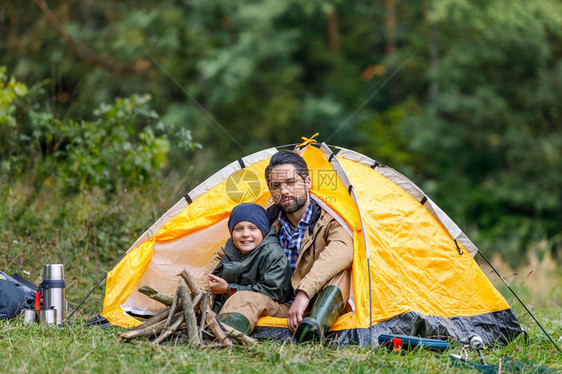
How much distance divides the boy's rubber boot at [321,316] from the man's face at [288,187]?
725 millimetres

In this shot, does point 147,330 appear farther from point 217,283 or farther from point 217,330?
point 217,283

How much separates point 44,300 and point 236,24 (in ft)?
34.5

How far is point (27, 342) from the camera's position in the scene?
10.9 feet

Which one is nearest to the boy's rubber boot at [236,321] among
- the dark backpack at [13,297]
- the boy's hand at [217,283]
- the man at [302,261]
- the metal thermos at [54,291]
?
the man at [302,261]

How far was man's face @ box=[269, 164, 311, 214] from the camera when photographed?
4145 millimetres

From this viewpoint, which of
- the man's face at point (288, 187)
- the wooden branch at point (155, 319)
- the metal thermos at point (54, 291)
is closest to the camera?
Result: the wooden branch at point (155, 319)

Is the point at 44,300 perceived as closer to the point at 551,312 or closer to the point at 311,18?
the point at 551,312

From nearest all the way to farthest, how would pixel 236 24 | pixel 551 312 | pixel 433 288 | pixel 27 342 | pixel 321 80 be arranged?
pixel 27 342
pixel 433 288
pixel 551 312
pixel 236 24
pixel 321 80

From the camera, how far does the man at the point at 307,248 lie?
3.58 meters

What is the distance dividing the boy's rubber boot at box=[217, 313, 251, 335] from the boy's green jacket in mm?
326

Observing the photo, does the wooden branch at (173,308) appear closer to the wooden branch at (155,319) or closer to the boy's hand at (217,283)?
the wooden branch at (155,319)

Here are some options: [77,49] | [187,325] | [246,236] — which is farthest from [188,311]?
[77,49]

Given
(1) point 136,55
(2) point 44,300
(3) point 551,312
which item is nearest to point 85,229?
(2) point 44,300

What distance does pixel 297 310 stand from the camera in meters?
3.60
